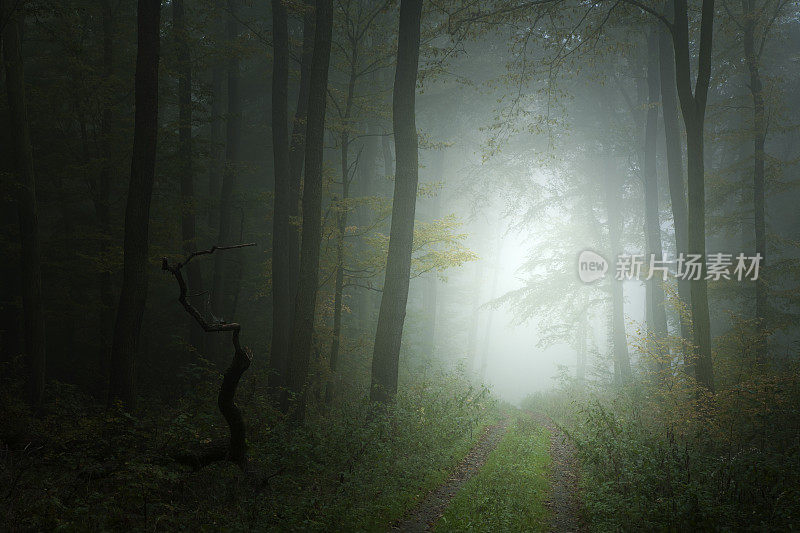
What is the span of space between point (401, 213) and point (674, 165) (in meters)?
8.09

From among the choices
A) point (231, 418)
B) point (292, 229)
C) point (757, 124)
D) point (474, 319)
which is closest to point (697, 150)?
point (757, 124)

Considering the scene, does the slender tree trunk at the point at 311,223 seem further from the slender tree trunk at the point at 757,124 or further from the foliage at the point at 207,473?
the slender tree trunk at the point at 757,124

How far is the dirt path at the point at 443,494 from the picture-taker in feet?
20.1

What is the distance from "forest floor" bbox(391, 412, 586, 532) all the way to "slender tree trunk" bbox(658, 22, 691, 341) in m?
4.93

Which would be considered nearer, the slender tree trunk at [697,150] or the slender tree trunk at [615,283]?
the slender tree trunk at [697,150]

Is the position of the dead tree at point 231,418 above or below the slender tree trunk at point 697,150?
below

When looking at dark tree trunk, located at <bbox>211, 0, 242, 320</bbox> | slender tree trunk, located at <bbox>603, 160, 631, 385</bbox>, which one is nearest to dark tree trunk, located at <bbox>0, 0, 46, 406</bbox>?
dark tree trunk, located at <bbox>211, 0, 242, 320</bbox>

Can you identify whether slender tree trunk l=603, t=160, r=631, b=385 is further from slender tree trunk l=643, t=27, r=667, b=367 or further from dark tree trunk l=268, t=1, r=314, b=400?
dark tree trunk l=268, t=1, r=314, b=400

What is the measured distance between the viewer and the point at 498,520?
6.11 m

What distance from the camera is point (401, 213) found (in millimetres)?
9773

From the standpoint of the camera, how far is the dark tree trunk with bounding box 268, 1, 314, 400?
11.7 metres

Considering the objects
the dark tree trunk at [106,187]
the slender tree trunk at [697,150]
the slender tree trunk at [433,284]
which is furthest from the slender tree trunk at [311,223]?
the slender tree trunk at [433,284]

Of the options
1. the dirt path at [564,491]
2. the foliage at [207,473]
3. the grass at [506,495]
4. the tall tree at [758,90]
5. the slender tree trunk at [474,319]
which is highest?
the tall tree at [758,90]

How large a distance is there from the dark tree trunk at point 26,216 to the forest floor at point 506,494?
886cm
